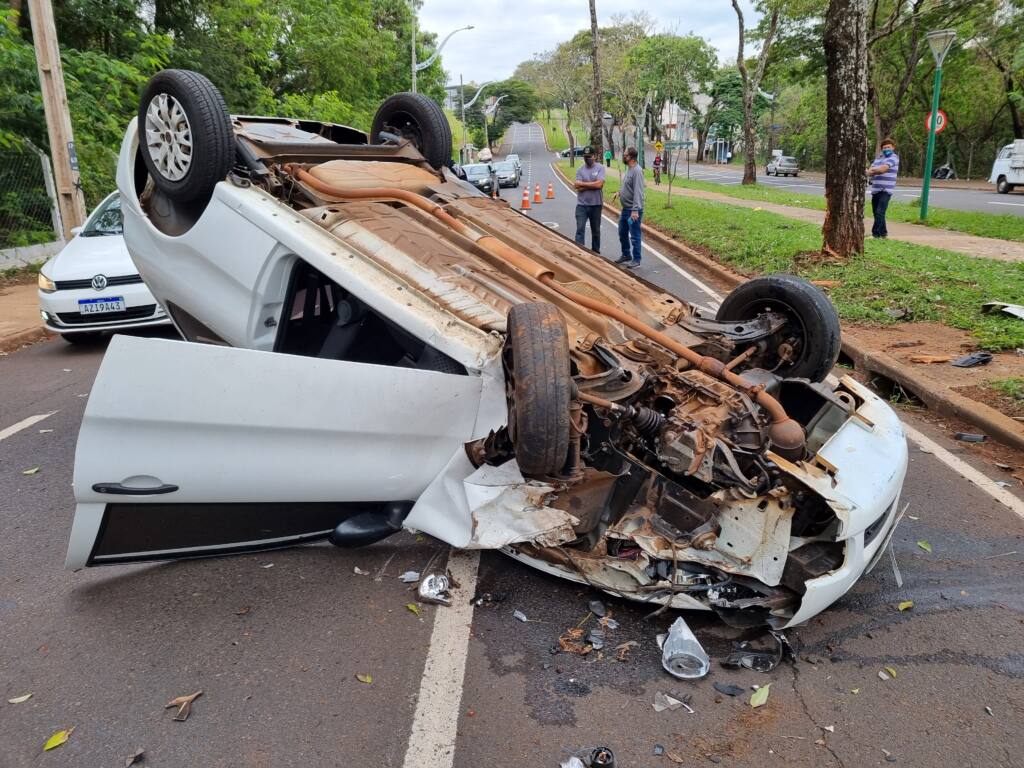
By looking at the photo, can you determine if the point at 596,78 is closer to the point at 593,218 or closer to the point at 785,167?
the point at 785,167

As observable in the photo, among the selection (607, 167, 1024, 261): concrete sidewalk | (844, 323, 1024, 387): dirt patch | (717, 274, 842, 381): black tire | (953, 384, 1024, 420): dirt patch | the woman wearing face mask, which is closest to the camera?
(717, 274, 842, 381): black tire

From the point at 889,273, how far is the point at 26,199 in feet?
45.5

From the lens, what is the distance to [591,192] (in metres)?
11.2

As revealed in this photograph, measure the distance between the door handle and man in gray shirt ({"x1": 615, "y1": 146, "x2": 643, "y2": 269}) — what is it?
9082mm

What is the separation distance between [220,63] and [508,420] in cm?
1958

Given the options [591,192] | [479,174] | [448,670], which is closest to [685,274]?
[591,192]

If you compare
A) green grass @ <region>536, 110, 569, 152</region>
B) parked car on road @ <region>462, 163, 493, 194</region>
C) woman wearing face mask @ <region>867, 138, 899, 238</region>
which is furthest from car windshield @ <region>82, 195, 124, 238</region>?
green grass @ <region>536, 110, 569, 152</region>

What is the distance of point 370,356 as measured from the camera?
12.8 feet

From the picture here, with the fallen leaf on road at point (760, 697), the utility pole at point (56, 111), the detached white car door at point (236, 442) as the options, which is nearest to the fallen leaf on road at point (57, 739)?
the detached white car door at point (236, 442)

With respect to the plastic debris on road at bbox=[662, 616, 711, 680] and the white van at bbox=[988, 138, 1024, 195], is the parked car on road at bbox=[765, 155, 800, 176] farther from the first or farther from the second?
the plastic debris on road at bbox=[662, 616, 711, 680]

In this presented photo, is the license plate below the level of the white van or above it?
below

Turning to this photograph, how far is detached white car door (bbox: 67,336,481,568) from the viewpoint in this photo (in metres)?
2.74

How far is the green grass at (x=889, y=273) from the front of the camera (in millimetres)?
7499

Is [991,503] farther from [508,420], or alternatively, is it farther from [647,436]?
[508,420]
